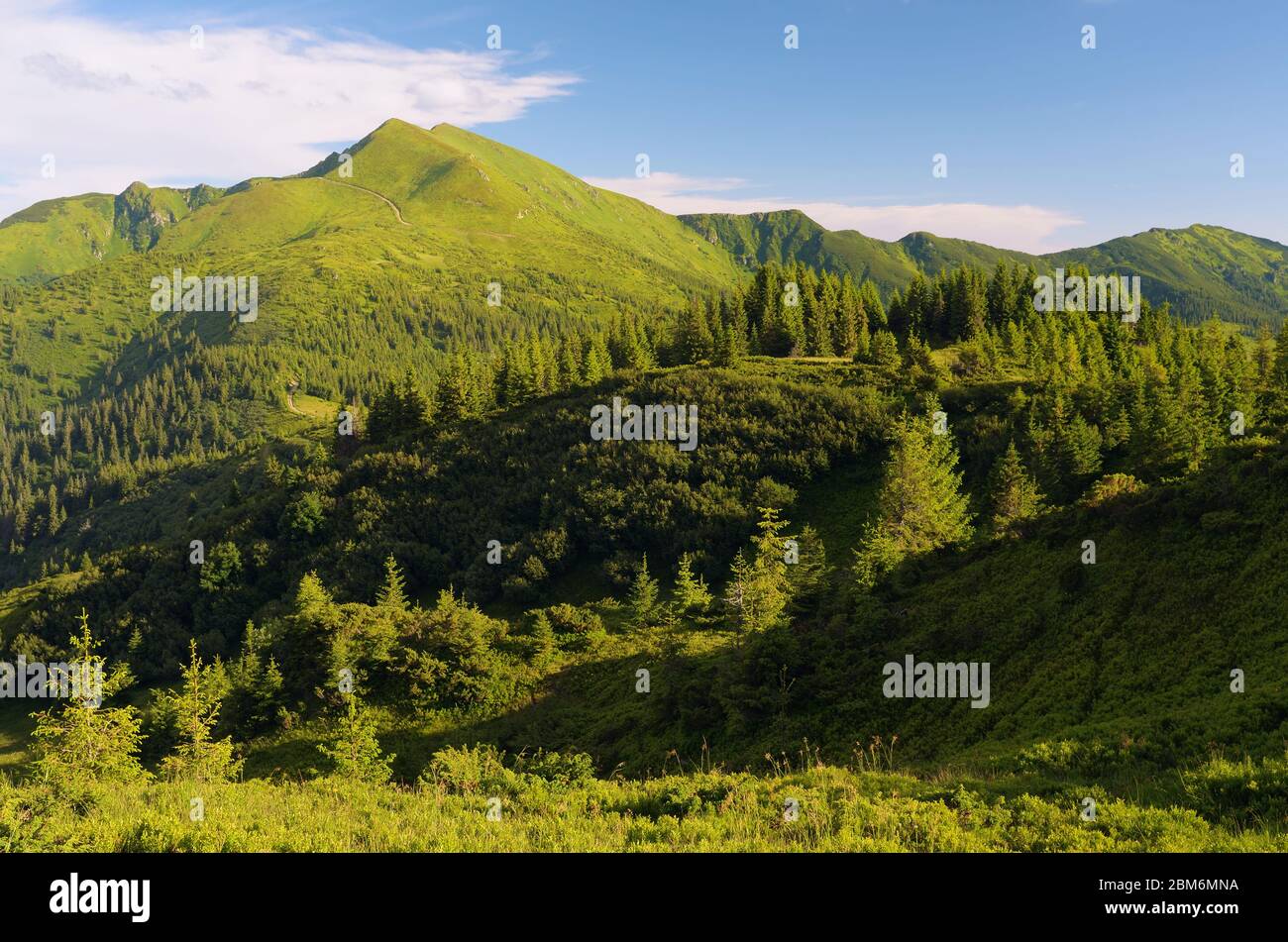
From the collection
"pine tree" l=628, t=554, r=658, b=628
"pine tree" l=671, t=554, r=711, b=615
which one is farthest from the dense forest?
"pine tree" l=628, t=554, r=658, b=628

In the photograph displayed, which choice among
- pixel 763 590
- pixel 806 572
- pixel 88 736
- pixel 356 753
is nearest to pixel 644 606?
pixel 806 572

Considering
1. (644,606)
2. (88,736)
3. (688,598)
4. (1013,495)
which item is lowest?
(644,606)

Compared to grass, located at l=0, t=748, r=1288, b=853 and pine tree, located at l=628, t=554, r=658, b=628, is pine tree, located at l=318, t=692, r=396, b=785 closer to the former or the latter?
grass, located at l=0, t=748, r=1288, b=853

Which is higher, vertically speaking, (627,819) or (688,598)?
(627,819)

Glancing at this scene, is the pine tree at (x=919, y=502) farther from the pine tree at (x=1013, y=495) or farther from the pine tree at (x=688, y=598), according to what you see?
the pine tree at (x=688, y=598)

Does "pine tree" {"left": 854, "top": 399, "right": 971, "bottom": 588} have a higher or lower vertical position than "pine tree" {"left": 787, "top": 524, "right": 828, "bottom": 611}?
higher

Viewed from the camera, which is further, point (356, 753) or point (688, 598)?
point (688, 598)

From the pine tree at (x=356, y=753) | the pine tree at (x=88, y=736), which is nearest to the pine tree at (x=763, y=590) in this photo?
the pine tree at (x=356, y=753)

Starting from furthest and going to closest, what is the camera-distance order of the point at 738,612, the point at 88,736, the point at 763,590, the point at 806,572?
the point at 806,572
the point at 738,612
the point at 763,590
the point at 88,736

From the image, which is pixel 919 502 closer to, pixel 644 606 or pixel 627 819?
pixel 644 606

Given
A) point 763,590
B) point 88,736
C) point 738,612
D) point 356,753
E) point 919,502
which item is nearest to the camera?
point 88,736

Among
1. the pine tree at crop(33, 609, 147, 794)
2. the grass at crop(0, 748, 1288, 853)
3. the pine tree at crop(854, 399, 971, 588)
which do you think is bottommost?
the pine tree at crop(33, 609, 147, 794)
